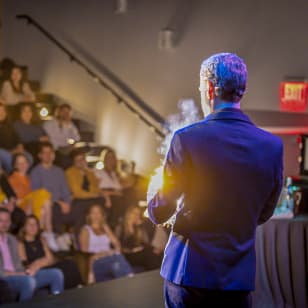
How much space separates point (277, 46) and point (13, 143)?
7.92 ft

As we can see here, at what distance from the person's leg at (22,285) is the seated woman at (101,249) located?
67cm

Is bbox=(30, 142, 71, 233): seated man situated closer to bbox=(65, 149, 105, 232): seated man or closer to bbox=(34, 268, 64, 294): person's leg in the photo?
bbox=(65, 149, 105, 232): seated man

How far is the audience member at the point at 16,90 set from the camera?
6582 mm

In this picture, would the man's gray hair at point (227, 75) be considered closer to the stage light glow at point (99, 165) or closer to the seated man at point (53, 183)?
the seated man at point (53, 183)

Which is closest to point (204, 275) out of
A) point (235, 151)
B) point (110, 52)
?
point (235, 151)

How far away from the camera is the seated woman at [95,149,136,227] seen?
18.9ft

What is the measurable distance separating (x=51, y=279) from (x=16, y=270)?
0.24m

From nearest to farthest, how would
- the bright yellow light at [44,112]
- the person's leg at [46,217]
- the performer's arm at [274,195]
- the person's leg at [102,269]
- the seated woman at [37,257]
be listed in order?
the performer's arm at [274,195], the seated woman at [37,257], the person's leg at [102,269], the person's leg at [46,217], the bright yellow light at [44,112]

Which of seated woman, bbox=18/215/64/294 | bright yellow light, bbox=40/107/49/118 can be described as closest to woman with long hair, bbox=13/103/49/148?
bright yellow light, bbox=40/107/49/118

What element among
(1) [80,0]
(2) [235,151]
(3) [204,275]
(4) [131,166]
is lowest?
(4) [131,166]

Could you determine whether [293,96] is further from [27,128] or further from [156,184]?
[156,184]

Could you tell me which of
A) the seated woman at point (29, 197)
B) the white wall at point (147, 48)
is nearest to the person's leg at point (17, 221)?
the seated woman at point (29, 197)

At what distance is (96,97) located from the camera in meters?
6.79

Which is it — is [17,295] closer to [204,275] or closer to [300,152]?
[300,152]
